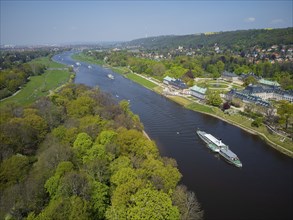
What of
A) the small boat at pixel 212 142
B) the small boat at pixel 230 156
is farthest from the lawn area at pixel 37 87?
the small boat at pixel 230 156

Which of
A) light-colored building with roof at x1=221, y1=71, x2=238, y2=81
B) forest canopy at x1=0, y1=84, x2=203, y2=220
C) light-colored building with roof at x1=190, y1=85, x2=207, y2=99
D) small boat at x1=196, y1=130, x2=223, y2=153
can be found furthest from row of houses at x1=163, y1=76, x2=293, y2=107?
forest canopy at x1=0, y1=84, x2=203, y2=220

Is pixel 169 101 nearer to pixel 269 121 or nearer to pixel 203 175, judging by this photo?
pixel 269 121

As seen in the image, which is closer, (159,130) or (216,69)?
(159,130)

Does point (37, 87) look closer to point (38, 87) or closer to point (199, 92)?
point (38, 87)

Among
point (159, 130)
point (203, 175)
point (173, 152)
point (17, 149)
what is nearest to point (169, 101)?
point (159, 130)

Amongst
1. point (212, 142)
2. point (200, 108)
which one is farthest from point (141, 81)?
point (212, 142)

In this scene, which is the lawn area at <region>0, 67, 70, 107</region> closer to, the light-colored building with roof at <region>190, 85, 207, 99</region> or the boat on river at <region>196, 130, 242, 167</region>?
the light-colored building with roof at <region>190, 85, 207, 99</region>
